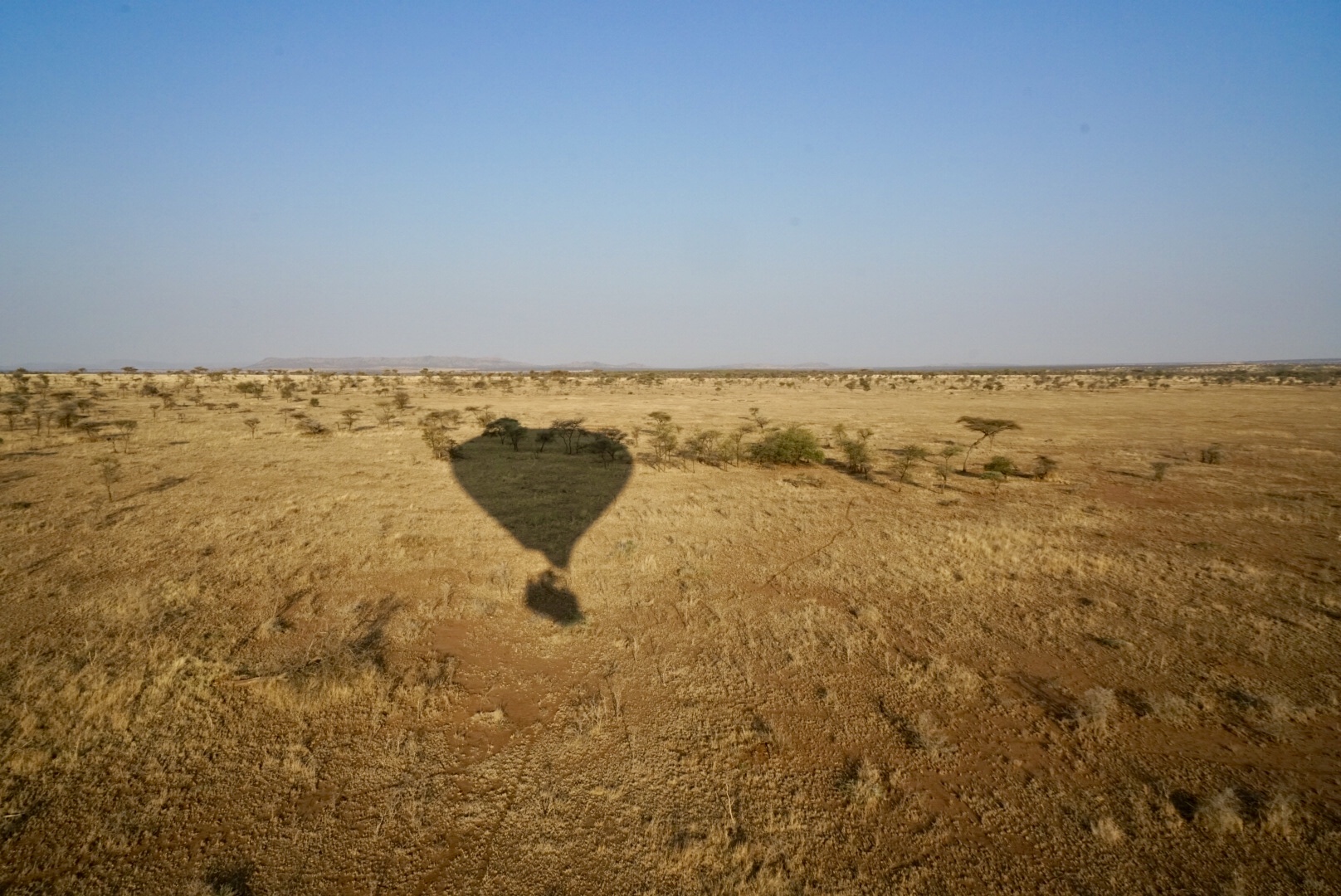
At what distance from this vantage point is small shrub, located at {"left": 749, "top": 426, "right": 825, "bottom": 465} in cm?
1897

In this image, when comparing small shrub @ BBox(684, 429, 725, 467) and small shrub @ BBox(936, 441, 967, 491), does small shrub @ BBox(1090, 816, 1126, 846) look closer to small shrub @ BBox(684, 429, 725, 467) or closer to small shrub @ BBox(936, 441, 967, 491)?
small shrub @ BBox(936, 441, 967, 491)

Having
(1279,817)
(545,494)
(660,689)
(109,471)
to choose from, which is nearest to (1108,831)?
(1279,817)

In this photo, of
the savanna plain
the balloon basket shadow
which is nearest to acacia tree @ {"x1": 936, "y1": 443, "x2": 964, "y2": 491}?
the savanna plain

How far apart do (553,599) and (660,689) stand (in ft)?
9.61

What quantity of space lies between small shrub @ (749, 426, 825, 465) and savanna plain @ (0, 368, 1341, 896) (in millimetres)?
4344

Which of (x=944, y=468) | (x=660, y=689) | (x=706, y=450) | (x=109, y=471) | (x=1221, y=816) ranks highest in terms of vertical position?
(x=109, y=471)

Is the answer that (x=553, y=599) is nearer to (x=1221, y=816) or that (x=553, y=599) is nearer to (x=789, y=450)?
(x=1221, y=816)

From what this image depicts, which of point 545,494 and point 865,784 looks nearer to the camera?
point 865,784

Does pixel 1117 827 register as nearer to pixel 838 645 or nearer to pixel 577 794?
pixel 838 645

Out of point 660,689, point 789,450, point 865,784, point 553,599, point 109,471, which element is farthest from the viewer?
point 789,450

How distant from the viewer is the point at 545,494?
47.8 feet

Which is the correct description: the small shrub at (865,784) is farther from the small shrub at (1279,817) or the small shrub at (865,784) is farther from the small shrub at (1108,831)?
the small shrub at (1279,817)

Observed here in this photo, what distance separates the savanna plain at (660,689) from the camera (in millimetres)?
4168

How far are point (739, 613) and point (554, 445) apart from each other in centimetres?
1596
